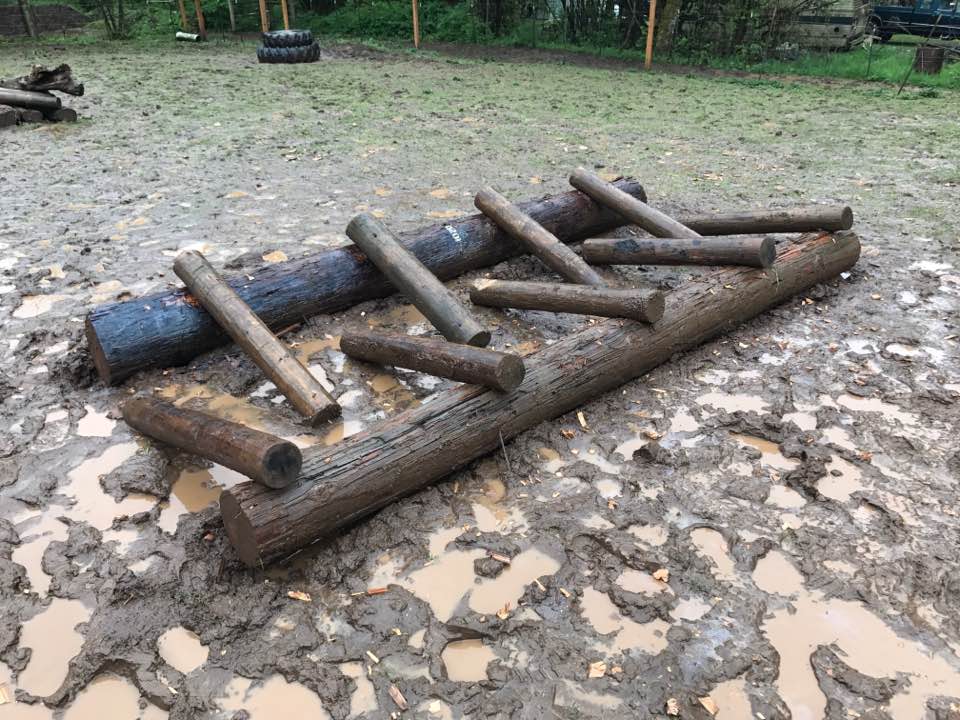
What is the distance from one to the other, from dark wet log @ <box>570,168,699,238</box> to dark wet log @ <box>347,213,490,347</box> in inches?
72.1

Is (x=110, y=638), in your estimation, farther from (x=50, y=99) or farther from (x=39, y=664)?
(x=50, y=99)

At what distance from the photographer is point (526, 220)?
5262 mm

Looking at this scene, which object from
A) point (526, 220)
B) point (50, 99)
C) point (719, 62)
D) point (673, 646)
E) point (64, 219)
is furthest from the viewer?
point (719, 62)

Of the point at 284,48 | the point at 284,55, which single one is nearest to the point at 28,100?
the point at 284,55

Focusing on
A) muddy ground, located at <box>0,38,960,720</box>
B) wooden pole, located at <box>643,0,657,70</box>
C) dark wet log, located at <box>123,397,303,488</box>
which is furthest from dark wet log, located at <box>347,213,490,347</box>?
wooden pole, located at <box>643,0,657,70</box>

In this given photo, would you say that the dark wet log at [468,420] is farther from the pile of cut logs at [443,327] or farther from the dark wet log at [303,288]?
the dark wet log at [303,288]

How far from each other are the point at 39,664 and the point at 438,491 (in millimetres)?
1573

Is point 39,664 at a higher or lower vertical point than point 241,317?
lower

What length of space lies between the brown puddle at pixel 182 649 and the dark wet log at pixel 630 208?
3.99 metres

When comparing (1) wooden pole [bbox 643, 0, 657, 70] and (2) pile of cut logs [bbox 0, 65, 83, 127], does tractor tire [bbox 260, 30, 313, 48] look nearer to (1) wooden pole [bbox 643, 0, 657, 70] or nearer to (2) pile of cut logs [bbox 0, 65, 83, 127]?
(2) pile of cut logs [bbox 0, 65, 83, 127]

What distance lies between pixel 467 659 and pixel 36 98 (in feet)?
Result: 33.2

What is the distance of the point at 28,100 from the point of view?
9578 mm

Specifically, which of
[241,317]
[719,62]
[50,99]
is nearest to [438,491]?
[241,317]

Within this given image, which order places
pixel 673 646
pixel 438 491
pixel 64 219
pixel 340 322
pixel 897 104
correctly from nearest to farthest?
pixel 673 646 → pixel 438 491 → pixel 340 322 → pixel 64 219 → pixel 897 104
